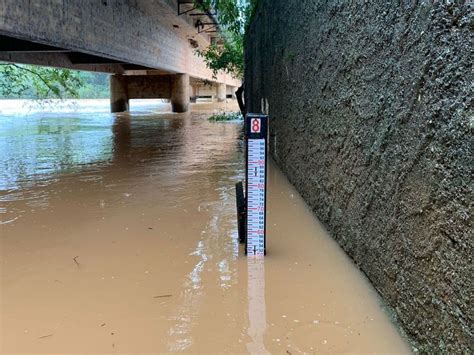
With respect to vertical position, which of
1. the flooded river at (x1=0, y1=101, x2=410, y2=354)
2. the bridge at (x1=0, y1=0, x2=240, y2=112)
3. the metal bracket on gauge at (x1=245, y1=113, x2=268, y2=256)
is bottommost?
the flooded river at (x1=0, y1=101, x2=410, y2=354)

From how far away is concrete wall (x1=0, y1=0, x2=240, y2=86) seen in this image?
693cm

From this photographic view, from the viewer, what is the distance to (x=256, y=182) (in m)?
3.47

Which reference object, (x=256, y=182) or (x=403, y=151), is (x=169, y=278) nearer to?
(x=256, y=182)

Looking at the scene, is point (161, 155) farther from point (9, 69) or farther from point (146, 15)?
point (9, 69)

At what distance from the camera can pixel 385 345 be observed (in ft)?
Result: 7.86

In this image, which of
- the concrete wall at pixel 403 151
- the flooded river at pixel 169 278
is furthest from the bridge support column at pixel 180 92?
the concrete wall at pixel 403 151

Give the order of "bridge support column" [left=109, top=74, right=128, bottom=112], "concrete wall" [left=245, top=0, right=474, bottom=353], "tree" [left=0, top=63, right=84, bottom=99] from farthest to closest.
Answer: "bridge support column" [left=109, top=74, right=128, bottom=112], "tree" [left=0, top=63, right=84, bottom=99], "concrete wall" [left=245, top=0, right=474, bottom=353]

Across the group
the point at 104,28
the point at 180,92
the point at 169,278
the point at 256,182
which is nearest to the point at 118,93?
the point at 180,92

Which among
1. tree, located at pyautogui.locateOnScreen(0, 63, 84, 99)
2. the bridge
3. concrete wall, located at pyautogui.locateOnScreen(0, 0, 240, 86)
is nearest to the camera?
concrete wall, located at pyautogui.locateOnScreen(0, 0, 240, 86)

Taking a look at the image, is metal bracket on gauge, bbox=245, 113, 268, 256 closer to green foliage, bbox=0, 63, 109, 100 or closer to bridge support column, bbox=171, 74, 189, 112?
green foliage, bbox=0, 63, 109, 100

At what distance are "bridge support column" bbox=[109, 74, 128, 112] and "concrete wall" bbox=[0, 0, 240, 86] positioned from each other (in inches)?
146

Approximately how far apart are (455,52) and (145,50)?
13.0 meters

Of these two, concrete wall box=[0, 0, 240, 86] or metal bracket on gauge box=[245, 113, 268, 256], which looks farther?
concrete wall box=[0, 0, 240, 86]

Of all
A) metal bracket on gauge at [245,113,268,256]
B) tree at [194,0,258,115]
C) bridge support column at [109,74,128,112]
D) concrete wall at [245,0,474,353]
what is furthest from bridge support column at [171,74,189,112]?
metal bracket on gauge at [245,113,268,256]
